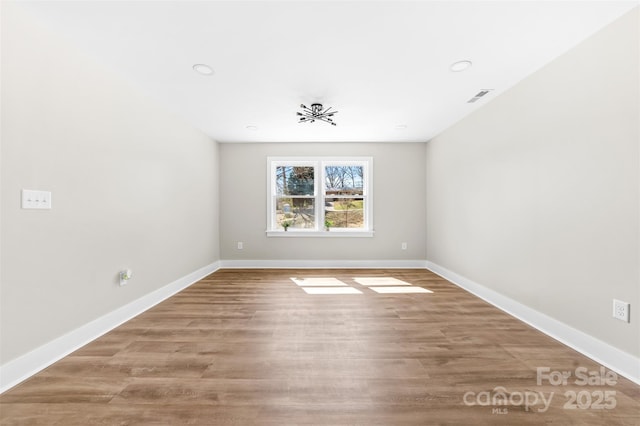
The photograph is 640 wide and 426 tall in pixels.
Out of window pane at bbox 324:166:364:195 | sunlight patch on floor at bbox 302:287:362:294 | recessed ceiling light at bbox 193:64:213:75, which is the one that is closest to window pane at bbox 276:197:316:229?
window pane at bbox 324:166:364:195

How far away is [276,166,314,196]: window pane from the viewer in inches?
212

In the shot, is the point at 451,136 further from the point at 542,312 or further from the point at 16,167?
the point at 16,167

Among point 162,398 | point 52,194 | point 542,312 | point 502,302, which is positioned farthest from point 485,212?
point 52,194

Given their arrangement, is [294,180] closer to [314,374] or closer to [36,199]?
[36,199]

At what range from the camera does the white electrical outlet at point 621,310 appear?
1.82 metres

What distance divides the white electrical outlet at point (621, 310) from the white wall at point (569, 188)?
4 centimetres

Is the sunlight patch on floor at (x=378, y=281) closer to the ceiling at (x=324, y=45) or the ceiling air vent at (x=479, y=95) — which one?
the ceiling at (x=324, y=45)

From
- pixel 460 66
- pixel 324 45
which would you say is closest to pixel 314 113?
pixel 324 45

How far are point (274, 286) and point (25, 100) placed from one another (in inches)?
123

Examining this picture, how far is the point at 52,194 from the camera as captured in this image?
6.47 feet

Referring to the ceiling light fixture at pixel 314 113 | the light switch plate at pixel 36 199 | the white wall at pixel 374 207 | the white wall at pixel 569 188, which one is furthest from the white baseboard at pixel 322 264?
the light switch plate at pixel 36 199

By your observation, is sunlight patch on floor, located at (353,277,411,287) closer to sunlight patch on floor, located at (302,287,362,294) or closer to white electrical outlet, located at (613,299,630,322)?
sunlight patch on floor, located at (302,287,362,294)

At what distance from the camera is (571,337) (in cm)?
221

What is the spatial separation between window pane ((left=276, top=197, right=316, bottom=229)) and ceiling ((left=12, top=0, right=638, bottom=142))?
223 centimetres
